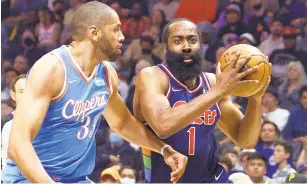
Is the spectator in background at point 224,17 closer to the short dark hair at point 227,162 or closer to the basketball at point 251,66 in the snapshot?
the short dark hair at point 227,162

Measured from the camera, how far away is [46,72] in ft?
15.3

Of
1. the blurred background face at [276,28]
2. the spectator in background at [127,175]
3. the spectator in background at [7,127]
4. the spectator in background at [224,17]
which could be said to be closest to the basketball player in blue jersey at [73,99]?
the spectator in background at [7,127]

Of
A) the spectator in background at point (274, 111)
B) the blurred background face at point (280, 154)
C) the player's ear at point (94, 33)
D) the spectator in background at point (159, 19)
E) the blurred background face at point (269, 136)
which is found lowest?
the blurred background face at point (280, 154)

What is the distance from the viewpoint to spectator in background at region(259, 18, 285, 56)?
420 inches

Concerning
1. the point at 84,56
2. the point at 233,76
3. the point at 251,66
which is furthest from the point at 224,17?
the point at 84,56

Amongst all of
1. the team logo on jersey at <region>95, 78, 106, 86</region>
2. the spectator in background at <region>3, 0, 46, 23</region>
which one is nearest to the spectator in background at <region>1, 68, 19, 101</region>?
the spectator in background at <region>3, 0, 46, 23</region>

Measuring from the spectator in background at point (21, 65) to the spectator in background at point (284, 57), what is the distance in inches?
140

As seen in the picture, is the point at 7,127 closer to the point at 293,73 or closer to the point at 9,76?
the point at 9,76

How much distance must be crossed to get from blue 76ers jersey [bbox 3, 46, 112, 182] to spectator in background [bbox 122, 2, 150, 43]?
668cm

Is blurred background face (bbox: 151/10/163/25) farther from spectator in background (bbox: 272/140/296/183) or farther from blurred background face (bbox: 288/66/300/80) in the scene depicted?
spectator in background (bbox: 272/140/296/183)

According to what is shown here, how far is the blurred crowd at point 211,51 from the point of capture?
863cm

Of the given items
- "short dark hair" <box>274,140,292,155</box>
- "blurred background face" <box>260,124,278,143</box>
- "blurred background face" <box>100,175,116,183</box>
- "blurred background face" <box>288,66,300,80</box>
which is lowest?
"blurred background face" <box>100,175,116,183</box>

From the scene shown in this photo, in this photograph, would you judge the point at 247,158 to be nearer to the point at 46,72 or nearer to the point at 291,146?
the point at 291,146

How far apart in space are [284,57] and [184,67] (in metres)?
5.20
